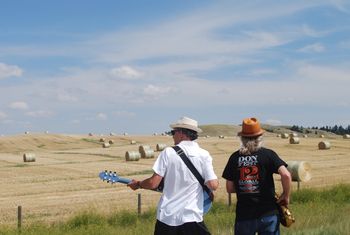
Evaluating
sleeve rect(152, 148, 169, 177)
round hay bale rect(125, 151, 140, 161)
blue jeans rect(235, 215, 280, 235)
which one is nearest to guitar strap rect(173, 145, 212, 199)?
sleeve rect(152, 148, 169, 177)

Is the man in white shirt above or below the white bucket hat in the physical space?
below

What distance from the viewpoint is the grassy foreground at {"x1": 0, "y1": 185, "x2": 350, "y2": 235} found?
32.0 ft

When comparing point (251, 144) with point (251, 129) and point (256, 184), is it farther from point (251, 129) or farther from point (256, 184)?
point (256, 184)

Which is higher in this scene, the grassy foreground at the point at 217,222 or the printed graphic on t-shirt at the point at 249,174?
the printed graphic on t-shirt at the point at 249,174

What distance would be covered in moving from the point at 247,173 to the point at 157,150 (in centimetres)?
4869

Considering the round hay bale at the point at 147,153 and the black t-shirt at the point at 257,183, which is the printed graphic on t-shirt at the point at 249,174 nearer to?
the black t-shirt at the point at 257,183

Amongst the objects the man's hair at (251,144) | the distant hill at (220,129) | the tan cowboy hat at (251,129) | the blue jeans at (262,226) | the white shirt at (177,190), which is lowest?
the blue jeans at (262,226)

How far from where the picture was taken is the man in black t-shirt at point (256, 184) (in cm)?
602

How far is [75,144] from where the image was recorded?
253 feet

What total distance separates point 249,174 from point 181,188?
0.72m

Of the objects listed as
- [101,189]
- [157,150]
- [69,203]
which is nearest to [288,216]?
[69,203]

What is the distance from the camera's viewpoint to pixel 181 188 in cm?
582

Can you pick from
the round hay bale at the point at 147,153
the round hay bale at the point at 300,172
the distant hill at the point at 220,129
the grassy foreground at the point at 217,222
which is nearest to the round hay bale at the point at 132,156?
the round hay bale at the point at 147,153

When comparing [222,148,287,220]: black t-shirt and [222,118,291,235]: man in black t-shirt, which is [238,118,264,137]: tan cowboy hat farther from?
[222,148,287,220]: black t-shirt
